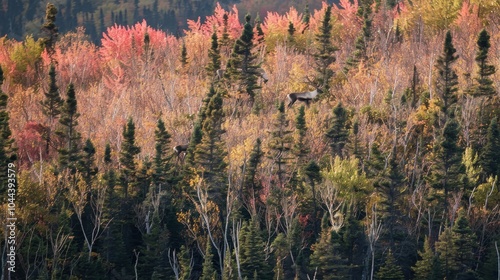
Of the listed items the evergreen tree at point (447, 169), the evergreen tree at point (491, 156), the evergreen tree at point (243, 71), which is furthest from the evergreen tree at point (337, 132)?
the evergreen tree at point (491, 156)

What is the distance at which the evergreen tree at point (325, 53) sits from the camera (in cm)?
7731

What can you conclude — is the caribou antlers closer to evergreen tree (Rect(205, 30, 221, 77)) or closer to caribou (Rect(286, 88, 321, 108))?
caribou (Rect(286, 88, 321, 108))

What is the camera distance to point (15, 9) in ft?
646

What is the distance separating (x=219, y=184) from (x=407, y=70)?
80.0 feet

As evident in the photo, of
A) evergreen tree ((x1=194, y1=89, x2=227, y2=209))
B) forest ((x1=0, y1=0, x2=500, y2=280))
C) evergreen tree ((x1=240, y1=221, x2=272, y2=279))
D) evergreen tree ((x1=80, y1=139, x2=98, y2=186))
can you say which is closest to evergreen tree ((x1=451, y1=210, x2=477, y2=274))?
forest ((x1=0, y1=0, x2=500, y2=280))

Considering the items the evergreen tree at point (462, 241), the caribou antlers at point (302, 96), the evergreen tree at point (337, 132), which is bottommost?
the evergreen tree at point (462, 241)

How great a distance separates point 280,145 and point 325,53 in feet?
57.8

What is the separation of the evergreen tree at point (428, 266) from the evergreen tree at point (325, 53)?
80.0 feet

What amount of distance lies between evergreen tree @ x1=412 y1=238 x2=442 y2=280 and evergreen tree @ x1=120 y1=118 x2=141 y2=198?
20107 mm

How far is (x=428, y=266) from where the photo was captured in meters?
56.7

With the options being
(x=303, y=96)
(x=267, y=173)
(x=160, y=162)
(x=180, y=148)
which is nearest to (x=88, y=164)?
(x=160, y=162)

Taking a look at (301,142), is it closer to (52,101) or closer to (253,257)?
(253,257)

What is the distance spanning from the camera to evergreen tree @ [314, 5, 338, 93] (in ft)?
254

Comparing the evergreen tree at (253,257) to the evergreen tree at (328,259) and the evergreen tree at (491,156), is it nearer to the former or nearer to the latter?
the evergreen tree at (328,259)
